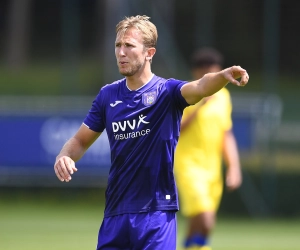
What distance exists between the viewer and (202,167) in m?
10.4

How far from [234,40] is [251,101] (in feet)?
9.43

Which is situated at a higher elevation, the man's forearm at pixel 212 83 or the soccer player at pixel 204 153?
the man's forearm at pixel 212 83

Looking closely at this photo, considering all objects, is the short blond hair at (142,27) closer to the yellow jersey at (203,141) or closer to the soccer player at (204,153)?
the soccer player at (204,153)

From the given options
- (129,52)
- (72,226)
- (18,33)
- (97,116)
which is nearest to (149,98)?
(129,52)

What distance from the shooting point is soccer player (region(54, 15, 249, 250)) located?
614cm

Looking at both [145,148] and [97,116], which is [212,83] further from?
[97,116]

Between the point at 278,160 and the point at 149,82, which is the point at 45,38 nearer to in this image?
the point at 278,160

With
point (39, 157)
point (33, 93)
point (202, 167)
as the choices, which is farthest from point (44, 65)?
point (202, 167)

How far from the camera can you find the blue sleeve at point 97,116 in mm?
6453

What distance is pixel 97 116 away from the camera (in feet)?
21.3

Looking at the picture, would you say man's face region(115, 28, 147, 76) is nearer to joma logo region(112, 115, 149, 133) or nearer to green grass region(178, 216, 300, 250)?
joma logo region(112, 115, 149, 133)

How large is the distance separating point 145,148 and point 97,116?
0.49 meters

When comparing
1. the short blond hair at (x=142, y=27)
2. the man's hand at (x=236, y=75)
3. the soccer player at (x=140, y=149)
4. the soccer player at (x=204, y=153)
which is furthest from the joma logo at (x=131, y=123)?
the soccer player at (x=204, y=153)

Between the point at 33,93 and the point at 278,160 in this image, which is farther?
the point at 33,93
